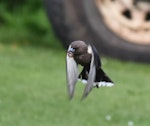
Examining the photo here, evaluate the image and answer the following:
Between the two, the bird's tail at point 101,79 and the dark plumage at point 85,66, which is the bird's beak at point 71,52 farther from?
the bird's tail at point 101,79

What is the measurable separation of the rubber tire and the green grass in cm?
12

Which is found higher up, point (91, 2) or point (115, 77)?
point (91, 2)

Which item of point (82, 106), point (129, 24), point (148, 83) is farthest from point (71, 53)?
point (129, 24)

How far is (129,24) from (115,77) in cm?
87

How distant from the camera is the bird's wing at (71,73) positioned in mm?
1827

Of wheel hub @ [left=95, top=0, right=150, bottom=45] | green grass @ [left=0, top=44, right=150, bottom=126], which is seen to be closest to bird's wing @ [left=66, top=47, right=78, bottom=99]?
green grass @ [left=0, top=44, right=150, bottom=126]

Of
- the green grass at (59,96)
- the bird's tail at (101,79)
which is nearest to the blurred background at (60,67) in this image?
→ the green grass at (59,96)

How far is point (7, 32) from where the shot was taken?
858 cm

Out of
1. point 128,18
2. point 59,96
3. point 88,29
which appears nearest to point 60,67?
point 88,29

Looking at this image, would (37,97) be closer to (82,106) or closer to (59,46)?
(82,106)

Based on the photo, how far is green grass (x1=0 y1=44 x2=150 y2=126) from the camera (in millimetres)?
4180

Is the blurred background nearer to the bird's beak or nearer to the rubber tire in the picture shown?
the rubber tire

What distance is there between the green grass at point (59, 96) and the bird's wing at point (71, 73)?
2067 millimetres

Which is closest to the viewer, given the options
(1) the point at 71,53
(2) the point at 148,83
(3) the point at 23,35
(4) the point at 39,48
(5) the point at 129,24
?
(1) the point at 71,53
